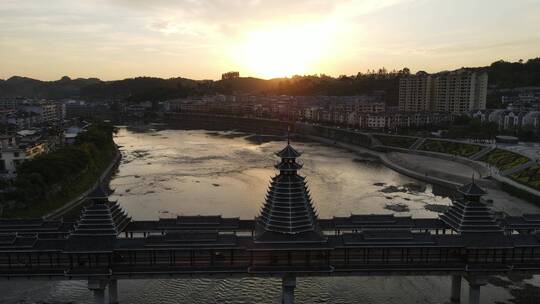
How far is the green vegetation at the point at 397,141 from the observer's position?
78.8 metres

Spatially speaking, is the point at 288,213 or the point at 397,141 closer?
the point at 288,213

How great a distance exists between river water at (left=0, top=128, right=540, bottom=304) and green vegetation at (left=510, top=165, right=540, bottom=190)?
11.4 feet

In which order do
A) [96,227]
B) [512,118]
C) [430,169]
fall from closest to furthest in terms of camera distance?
[96,227] → [430,169] → [512,118]

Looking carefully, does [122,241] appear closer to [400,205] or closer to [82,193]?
[82,193]

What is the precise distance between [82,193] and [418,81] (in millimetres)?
90516

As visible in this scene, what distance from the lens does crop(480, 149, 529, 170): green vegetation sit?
5444 centimetres

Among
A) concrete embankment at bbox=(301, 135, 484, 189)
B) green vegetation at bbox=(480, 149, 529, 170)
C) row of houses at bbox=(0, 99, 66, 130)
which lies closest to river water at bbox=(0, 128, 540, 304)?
concrete embankment at bbox=(301, 135, 484, 189)

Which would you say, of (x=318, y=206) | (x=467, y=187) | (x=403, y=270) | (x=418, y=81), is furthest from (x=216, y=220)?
(x=418, y=81)

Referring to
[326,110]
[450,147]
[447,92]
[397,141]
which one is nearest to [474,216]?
[450,147]

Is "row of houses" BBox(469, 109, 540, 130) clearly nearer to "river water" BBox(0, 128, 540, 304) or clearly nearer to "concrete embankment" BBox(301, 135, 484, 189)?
"concrete embankment" BBox(301, 135, 484, 189)

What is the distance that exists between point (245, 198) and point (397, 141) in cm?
4319

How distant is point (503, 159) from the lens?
5759cm

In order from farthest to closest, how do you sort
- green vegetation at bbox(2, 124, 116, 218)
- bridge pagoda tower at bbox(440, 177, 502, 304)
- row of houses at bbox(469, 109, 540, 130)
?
row of houses at bbox(469, 109, 540, 130) → green vegetation at bbox(2, 124, 116, 218) → bridge pagoda tower at bbox(440, 177, 502, 304)

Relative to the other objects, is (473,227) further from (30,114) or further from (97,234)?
(30,114)
